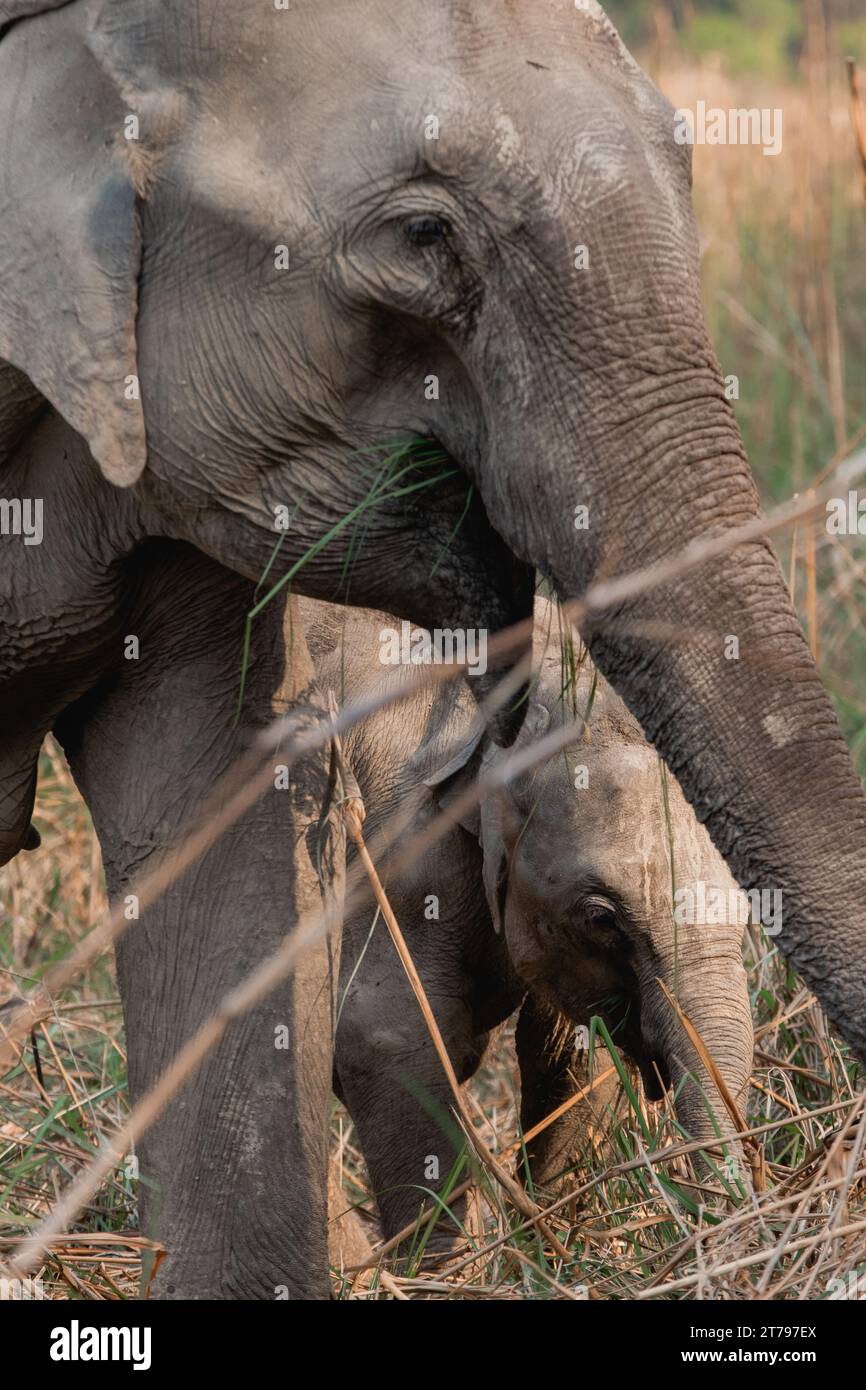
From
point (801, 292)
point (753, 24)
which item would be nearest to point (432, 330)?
point (801, 292)

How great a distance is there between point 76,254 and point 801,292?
5.64m

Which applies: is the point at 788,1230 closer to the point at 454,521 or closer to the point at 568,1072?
the point at 454,521

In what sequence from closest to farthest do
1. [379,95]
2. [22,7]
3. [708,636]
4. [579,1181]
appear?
[708,636], [379,95], [22,7], [579,1181]

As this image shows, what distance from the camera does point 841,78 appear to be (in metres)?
8.37

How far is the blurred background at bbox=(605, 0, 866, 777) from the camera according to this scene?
5312 millimetres

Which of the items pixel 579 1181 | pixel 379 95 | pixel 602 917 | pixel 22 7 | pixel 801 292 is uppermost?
pixel 801 292

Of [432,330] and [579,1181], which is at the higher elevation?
[432,330]

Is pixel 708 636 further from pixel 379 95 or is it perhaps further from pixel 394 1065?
pixel 394 1065

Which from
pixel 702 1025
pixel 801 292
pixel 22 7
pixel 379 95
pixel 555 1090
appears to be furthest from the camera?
pixel 801 292

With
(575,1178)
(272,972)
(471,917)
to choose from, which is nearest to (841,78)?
(471,917)

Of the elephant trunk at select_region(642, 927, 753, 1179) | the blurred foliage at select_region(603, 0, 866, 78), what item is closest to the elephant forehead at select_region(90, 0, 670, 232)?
the elephant trunk at select_region(642, 927, 753, 1179)

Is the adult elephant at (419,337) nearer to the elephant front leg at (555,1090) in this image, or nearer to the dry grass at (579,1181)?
the dry grass at (579,1181)

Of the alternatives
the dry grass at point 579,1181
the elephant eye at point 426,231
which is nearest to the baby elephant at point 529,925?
the dry grass at point 579,1181

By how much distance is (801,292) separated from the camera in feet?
23.6
